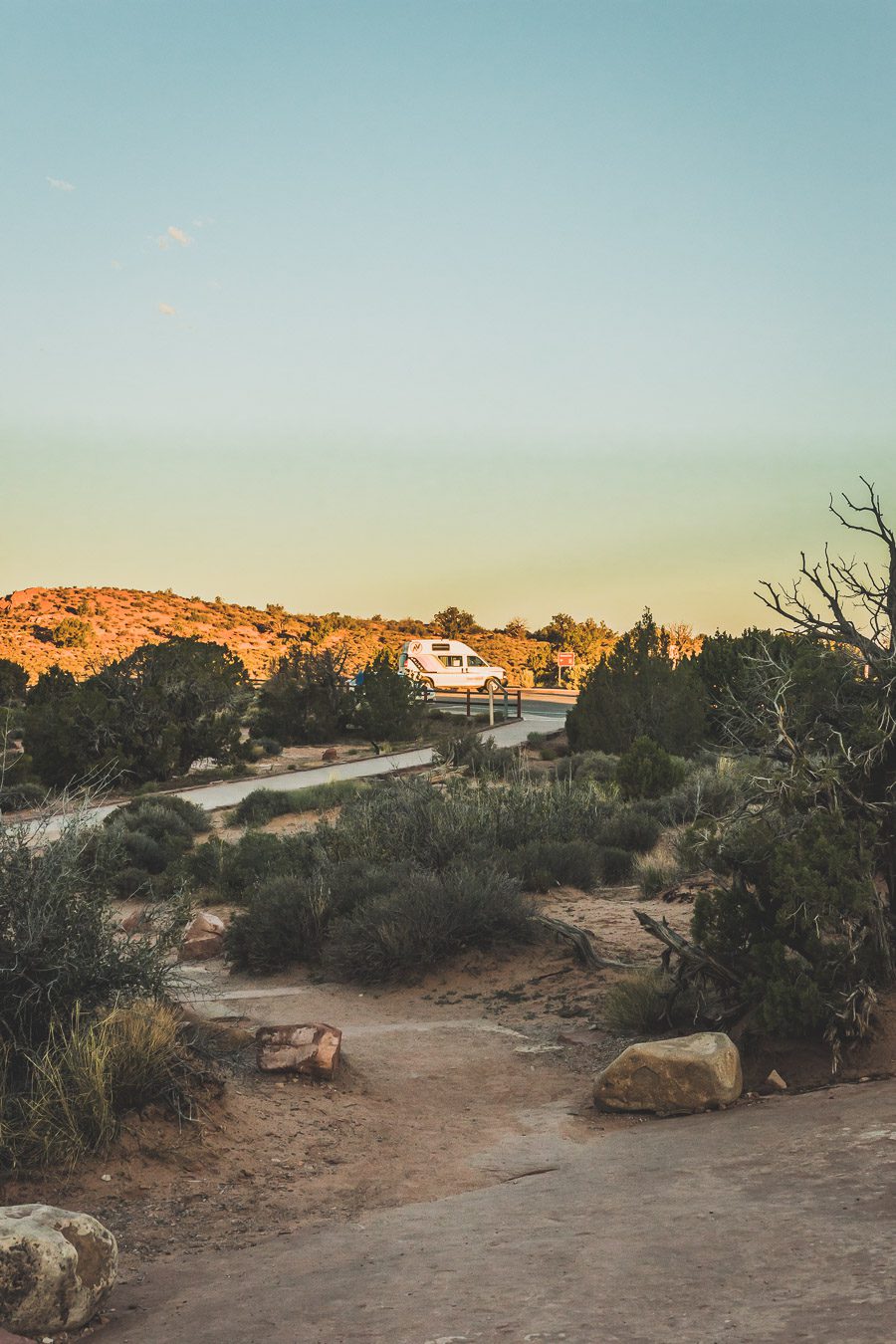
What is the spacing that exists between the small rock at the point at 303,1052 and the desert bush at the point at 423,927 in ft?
12.2

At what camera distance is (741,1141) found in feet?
20.7

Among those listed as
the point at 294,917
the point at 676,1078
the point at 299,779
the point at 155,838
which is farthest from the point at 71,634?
the point at 676,1078

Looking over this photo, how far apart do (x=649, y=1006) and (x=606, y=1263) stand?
5263mm

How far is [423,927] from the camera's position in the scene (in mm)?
12305

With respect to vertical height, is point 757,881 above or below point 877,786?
below

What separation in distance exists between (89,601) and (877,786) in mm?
88284

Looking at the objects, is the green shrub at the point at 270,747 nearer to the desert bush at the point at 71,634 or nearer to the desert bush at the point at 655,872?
the desert bush at the point at 655,872

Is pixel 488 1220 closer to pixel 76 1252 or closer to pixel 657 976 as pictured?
pixel 76 1252

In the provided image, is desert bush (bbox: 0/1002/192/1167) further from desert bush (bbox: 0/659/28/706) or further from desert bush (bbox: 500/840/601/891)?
desert bush (bbox: 0/659/28/706)

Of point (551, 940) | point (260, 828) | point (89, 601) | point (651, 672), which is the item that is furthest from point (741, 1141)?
point (89, 601)

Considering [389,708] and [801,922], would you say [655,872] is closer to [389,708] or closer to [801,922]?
[801,922]

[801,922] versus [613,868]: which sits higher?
[801,922]

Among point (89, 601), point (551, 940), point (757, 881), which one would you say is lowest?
point (551, 940)

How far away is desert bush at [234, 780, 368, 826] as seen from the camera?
71.6 feet
